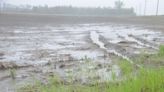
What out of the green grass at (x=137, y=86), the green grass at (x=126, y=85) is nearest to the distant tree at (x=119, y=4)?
the green grass at (x=126, y=85)

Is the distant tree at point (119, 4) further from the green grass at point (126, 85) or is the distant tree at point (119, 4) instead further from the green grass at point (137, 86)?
the green grass at point (137, 86)

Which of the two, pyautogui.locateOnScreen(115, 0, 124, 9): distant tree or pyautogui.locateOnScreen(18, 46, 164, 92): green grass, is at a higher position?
pyautogui.locateOnScreen(18, 46, 164, 92): green grass

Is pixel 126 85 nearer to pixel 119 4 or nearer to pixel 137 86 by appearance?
pixel 137 86

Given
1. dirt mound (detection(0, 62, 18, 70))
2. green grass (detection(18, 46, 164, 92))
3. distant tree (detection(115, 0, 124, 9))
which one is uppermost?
green grass (detection(18, 46, 164, 92))

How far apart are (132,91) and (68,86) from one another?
1.20 metres

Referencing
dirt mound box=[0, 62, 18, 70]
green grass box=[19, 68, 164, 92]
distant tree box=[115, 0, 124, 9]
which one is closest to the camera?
green grass box=[19, 68, 164, 92]

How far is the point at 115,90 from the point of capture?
4.36 meters

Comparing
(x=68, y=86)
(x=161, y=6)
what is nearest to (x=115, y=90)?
(x=68, y=86)

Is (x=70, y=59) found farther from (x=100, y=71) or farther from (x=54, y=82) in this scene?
(x=54, y=82)

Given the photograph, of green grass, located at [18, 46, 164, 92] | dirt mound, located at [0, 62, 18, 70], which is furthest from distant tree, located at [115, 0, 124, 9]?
green grass, located at [18, 46, 164, 92]

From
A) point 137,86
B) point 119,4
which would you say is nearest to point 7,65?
point 137,86

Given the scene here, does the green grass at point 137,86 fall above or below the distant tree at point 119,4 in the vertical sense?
above

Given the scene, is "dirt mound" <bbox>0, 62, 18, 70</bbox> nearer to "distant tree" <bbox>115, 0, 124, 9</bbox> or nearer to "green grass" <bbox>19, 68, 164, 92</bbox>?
"green grass" <bbox>19, 68, 164, 92</bbox>

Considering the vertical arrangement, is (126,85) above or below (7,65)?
above
